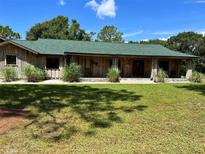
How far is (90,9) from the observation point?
53.3 metres

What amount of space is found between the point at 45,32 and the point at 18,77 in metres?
28.0

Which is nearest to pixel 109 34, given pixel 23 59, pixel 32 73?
pixel 23 59

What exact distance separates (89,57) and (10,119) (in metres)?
16.4

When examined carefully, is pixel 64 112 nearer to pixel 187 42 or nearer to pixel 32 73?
pixel 32 73

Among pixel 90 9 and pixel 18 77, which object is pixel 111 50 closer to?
pixel 18 77

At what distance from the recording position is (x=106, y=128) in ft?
21.8

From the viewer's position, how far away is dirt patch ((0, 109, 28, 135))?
6.50m

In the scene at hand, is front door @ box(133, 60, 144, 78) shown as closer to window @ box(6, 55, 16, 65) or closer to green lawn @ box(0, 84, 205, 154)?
window @ box(6, 55, 16, 65)

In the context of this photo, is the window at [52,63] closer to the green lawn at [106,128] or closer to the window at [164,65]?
the window at [164,65]

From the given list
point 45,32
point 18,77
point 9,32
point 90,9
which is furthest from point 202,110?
point 9,32

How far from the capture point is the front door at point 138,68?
83.0ft

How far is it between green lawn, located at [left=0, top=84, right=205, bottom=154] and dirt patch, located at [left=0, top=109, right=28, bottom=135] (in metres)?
0.21

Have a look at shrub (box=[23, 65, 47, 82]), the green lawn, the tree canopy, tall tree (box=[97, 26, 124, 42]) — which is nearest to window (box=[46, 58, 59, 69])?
shrub (box=[23, 65, 47, 82])

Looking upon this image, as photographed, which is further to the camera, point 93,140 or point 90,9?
point 90,9
